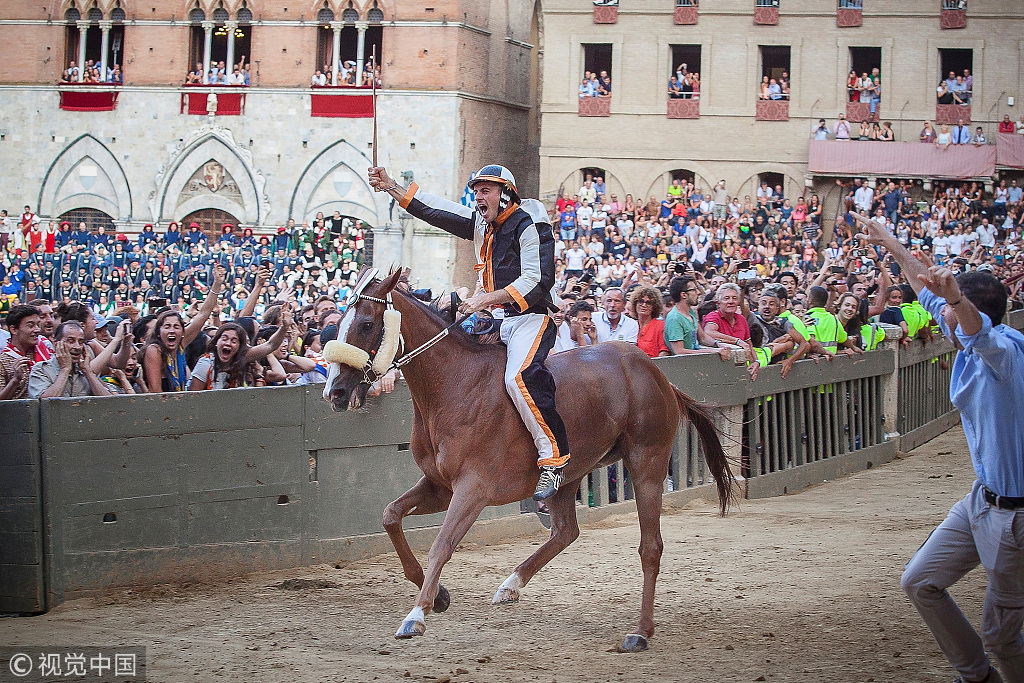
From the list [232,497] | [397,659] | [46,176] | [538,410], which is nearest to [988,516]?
[538,410]

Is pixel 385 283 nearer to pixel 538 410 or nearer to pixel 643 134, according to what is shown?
pixel 538 410

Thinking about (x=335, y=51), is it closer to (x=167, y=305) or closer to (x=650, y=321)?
(x=167, y=305)

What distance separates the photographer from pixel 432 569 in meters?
6.35

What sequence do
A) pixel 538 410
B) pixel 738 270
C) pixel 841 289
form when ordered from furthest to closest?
pixel 738 270 < pixel 841 289 < pixel 538 410

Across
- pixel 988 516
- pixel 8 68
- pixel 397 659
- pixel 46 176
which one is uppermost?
pixel 8 68

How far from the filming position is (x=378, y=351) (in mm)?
6594

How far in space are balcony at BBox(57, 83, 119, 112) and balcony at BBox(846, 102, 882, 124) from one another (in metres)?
26.0

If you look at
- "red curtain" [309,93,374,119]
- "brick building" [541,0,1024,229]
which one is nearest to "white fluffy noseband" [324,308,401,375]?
"brick building" [541,0,1024,229]

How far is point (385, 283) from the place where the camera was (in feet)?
22.1

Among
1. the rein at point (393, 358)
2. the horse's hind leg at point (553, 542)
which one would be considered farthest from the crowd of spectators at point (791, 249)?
the rein at point (393, 358)

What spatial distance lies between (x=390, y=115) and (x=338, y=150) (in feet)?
7.36

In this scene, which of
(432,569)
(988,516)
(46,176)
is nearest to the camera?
(988,516)

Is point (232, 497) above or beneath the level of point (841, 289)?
beneath

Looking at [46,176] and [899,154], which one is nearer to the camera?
[899,154]
